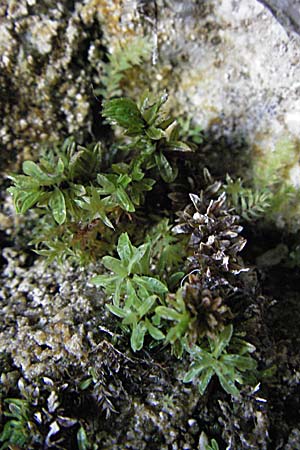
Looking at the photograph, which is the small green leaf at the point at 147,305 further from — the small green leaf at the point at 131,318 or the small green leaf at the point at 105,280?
the small green leaf at the point at 105,280

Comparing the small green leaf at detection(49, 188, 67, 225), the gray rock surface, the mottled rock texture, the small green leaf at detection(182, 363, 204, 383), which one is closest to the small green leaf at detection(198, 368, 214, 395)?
the small green leaf at detection(182, 363, 204, 383)

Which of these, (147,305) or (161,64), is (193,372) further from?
(161,64)

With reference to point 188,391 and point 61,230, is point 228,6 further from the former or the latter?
point 188,391

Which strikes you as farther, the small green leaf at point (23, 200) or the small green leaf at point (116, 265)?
the small green leaf at point (23, 200)

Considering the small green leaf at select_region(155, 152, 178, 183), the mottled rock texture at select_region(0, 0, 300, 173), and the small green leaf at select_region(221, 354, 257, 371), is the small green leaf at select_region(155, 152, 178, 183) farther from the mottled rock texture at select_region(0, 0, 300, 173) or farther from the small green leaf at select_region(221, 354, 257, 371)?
the small green leaf at select_region(221, 354, 257, 371)

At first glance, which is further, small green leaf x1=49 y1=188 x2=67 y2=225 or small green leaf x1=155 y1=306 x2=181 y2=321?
small green leaf x1=49 y1=188 x2=67 y2=225

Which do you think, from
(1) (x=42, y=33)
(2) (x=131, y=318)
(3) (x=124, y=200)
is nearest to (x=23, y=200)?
(3) (x=124, y=200)

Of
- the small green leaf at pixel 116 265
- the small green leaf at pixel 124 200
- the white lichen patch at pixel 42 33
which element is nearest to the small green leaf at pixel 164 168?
the small green leaf at pixel 124 200

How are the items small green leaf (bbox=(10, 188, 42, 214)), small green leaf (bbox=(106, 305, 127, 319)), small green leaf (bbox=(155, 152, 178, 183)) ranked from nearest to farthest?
small green leaf (bbox=(106, 305, 127, 319)) → small green leaf (bbox=(10, 188, 42, 214)) → small green leaf (bbox=(155, 152, 178, 183))

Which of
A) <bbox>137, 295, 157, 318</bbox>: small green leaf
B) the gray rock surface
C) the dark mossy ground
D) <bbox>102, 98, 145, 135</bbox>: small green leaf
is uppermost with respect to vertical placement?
the gray rock surface

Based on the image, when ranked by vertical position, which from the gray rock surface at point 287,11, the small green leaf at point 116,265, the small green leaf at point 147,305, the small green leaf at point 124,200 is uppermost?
the gray rock surface at point 287,11
